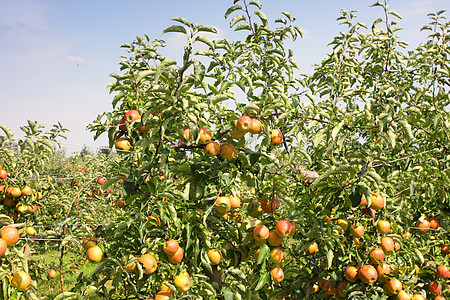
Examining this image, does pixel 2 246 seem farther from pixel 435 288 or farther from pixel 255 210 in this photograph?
pixel 435 288

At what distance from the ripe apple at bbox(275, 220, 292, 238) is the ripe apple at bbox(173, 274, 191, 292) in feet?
2.21

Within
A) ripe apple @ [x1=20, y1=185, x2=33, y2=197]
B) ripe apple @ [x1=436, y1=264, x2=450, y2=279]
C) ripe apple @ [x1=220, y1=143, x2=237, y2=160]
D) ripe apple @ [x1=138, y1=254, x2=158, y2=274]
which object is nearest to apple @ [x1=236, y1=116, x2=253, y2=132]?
ripe apple @ [x1=220, y1=143, x2=237, y2=160]

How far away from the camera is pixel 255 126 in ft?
7.00

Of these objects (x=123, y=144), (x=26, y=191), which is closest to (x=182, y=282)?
(x=123, y=144)

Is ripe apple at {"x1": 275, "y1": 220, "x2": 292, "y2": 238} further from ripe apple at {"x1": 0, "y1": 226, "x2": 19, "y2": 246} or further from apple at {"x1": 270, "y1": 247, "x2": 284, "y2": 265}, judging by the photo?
ripe apple at {"x1": 0, "y1": 226, "x2": 19, "y2": 246}

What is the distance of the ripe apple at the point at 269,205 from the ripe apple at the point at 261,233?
16 centimetres

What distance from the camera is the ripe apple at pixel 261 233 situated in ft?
7.30

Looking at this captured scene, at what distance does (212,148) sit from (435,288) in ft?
8.41

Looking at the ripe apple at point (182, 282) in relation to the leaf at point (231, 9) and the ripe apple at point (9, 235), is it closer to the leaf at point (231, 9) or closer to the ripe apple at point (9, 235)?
the ripe apple at point (9, 235)

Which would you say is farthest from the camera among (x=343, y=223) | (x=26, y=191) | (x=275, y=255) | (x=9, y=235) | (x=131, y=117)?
(x=26, y=191)

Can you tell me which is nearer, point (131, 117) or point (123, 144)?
point (131, 117)

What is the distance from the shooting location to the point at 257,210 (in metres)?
2.57

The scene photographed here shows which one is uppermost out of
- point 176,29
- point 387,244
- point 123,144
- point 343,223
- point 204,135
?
point 176,29

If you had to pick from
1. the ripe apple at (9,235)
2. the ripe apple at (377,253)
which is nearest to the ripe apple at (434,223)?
the ripe apple at (377,253)
